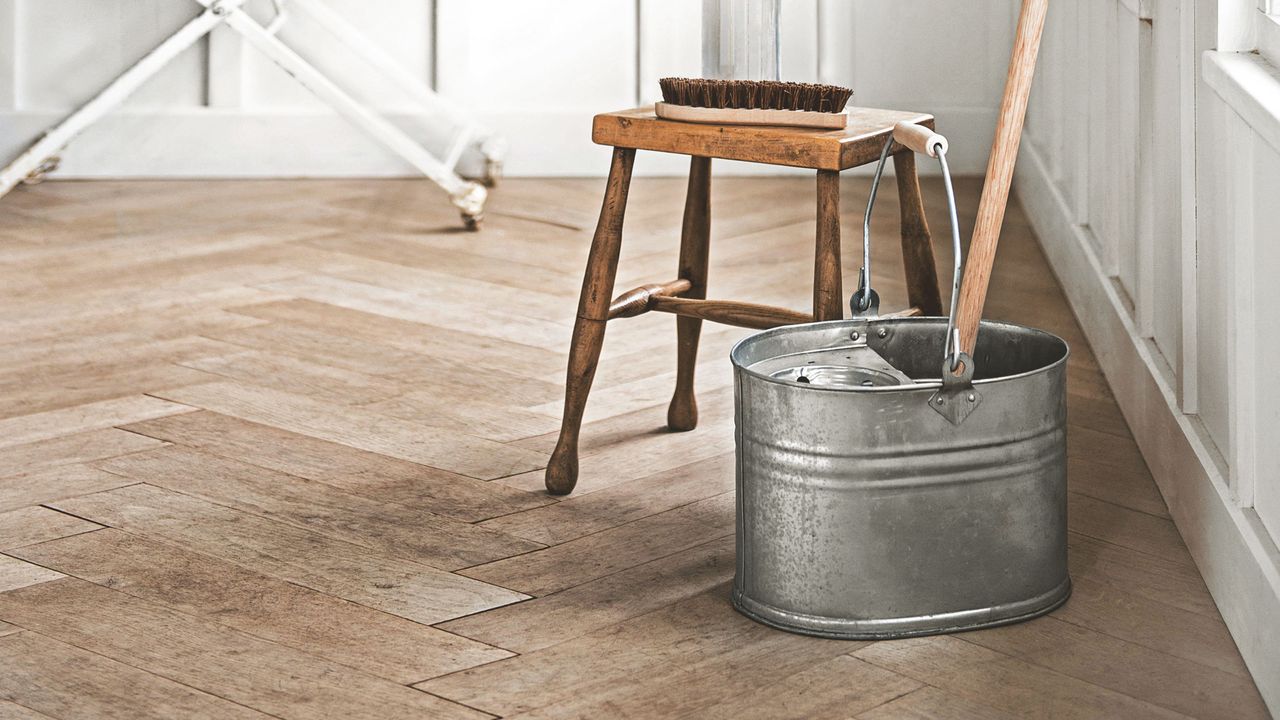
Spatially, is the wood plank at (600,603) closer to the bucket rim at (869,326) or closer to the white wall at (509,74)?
the bucket rim at (869,326)

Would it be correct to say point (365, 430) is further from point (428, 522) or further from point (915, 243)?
point (915, 243)

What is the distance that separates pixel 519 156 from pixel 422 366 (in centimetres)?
163

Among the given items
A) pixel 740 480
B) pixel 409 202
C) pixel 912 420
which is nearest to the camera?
pixel 912 420

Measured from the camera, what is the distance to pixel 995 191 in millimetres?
1278

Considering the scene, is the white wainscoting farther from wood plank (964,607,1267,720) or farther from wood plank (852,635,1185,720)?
wood plank (852,635,1185,720)

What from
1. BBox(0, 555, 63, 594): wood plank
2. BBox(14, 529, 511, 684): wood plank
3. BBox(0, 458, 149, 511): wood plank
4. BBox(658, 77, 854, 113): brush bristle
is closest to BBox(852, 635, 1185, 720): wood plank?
BBox(14, 529, 511, 684): wood plank

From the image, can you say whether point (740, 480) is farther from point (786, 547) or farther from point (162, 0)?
point (162, 0)

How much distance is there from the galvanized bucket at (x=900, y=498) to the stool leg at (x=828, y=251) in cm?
14

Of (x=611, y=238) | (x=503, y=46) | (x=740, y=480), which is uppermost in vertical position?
(x=503, y=46)

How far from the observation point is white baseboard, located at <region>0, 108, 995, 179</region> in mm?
3621

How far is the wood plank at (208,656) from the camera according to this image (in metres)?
1.18

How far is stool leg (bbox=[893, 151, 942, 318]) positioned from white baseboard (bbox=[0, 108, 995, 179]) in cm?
210

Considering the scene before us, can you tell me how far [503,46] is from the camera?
371cm

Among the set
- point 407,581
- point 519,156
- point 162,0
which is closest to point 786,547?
point 407,581
